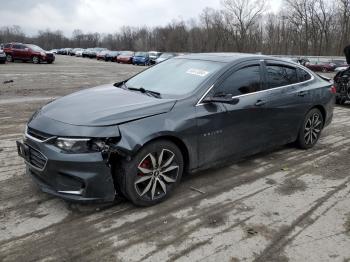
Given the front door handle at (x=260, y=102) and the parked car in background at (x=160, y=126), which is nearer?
the parked car in background at (x=160, y=126)

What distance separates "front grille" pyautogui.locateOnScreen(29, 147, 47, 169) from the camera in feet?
12.6

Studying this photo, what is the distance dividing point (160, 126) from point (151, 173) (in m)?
0.51

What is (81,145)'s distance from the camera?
373 cm

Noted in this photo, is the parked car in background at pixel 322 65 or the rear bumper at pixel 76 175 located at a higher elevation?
the parked car in background at pixel 322 65

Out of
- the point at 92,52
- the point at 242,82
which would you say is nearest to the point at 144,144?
the point at 242,82

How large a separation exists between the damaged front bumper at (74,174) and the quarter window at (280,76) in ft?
9.41

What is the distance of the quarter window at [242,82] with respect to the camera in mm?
4861

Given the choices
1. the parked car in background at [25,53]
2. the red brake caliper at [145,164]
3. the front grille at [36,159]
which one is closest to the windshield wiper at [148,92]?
the red brake caliper at [145,164]

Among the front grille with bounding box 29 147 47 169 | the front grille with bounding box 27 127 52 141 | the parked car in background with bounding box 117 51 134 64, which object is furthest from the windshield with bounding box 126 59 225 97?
the parked car in background with bounding box 117 51 134 64

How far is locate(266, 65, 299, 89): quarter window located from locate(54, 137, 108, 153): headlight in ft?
9.19

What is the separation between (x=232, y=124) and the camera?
15.9ft

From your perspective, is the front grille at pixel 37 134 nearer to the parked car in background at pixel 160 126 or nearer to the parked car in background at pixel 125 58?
the parked car in background at pixel 160 126

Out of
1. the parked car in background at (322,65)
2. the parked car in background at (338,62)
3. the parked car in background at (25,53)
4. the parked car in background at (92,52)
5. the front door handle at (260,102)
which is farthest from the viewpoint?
the parked car in background at (92,52)

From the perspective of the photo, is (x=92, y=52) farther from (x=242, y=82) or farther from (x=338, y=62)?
(x=242, y=82)
